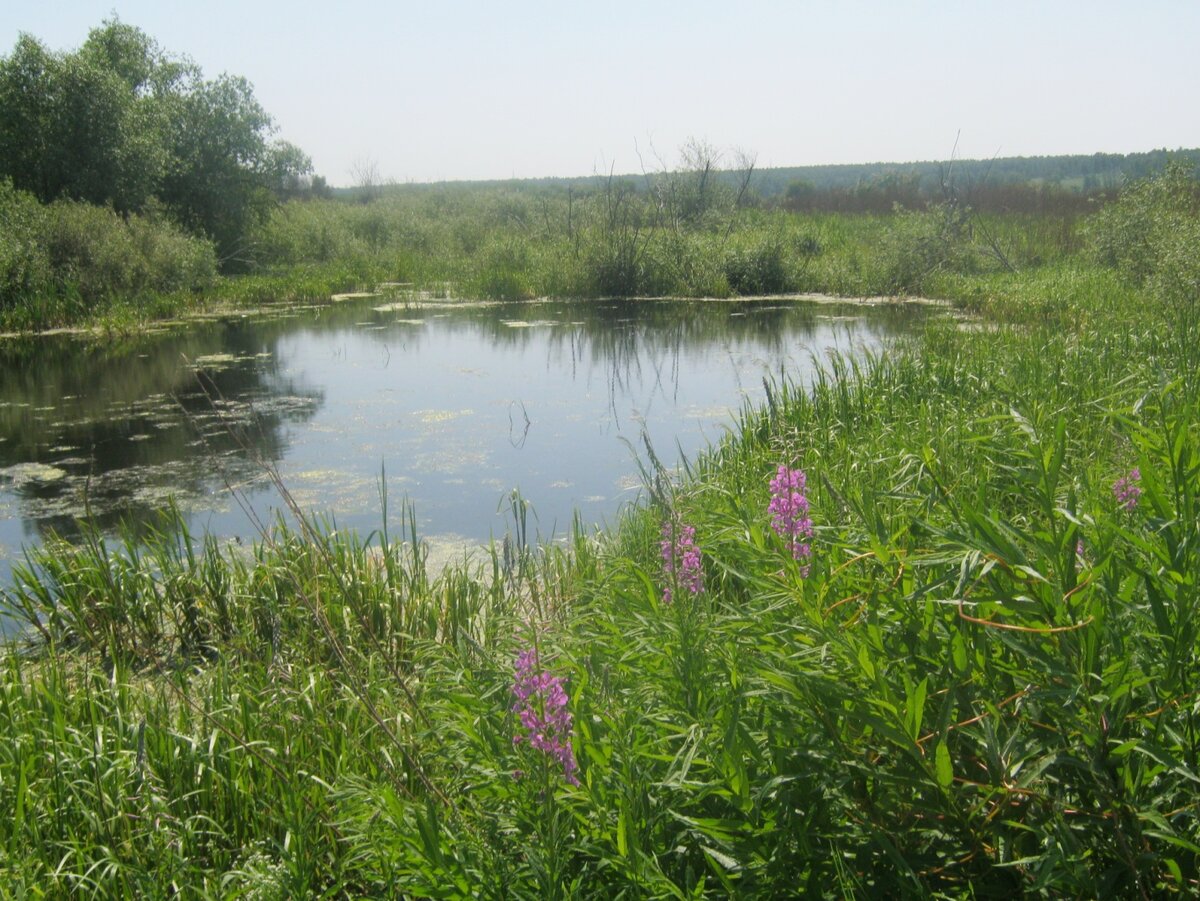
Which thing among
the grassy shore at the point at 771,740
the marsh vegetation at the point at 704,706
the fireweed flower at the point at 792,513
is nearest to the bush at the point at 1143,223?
the marsh vegetation at the point at 704,706

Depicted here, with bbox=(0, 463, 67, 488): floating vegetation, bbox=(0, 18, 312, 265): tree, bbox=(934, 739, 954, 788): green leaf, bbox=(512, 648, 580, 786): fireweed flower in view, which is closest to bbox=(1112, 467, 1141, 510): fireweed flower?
bbox=(934, 739, 954, 788): green leaf

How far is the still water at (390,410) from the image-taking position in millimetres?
5832

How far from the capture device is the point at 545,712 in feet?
4.90

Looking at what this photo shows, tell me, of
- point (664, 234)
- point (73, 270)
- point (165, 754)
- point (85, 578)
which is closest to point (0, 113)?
point (73, 270)

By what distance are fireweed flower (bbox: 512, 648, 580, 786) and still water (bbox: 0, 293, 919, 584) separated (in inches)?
59.5

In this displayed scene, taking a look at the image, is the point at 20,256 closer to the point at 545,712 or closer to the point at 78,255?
the point at 78,255

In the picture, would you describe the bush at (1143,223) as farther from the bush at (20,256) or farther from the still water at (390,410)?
the bush at (20,256)

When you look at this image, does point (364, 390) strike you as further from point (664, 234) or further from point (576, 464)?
point (664, 234)

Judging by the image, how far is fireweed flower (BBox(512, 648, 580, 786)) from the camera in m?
1.43

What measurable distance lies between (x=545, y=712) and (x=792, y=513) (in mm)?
669

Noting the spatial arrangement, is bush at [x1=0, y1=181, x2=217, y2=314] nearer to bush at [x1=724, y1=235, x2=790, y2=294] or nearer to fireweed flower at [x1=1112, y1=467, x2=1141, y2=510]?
bush at [x1=724, y1=235, x2=790, y2=294]

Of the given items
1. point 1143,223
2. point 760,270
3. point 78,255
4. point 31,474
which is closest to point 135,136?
point 78,255

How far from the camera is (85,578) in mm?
3984

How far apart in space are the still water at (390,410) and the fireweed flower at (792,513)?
1.48m
